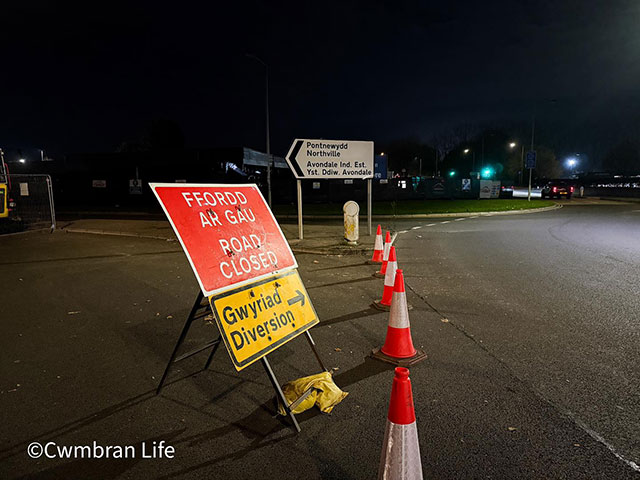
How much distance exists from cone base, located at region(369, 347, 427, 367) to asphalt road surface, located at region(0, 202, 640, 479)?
79mm

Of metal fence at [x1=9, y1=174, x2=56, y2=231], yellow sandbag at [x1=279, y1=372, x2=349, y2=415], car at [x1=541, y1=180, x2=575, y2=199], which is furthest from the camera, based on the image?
car at [x1=541, y1=180, x2=575, y2=199]

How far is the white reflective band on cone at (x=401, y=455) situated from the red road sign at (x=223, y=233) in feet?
5.32

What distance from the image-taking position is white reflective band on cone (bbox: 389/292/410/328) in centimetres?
436

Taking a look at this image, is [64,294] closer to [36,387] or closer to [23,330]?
[23,330]

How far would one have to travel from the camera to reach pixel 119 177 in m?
34.0

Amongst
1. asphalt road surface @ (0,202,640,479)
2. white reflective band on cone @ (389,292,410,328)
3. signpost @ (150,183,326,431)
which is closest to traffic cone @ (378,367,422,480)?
asphalt road surface @ (0,202,640,479)

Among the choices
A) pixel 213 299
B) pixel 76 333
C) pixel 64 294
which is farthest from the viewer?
pixel 64 294

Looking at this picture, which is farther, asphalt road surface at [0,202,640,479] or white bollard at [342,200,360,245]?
white bollard at [342,200,360,245]

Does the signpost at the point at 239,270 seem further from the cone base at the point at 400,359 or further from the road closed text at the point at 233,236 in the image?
the cone base at the point at 400,359

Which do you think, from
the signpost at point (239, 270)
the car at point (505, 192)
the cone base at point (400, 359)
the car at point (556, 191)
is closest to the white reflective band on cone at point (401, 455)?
the signpost at point (239, 270)

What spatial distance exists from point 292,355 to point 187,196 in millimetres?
2072

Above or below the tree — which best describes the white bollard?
below

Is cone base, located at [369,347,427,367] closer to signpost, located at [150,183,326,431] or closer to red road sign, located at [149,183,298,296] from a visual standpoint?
signpost, located at [150,183,326,431]

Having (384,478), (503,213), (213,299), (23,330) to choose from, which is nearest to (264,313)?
(213,299)
